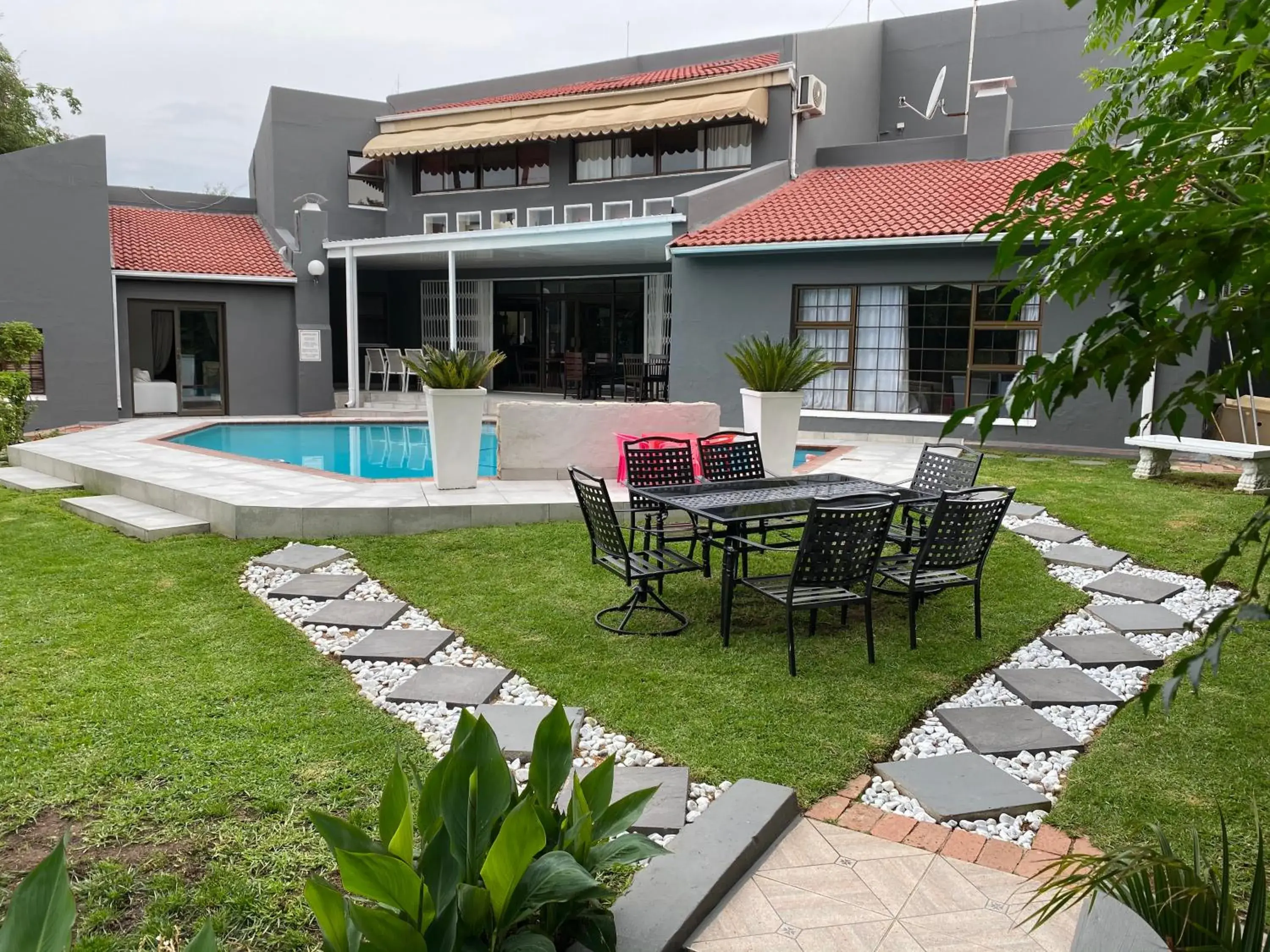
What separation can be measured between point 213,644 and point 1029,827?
Result: 4.10 metres

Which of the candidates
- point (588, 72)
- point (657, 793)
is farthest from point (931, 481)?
point (588, 72)

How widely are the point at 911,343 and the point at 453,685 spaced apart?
11306 mm

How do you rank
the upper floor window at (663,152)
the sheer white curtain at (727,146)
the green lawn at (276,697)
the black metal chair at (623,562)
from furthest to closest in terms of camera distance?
the upper floor window at (663,152) → the sheer white curtain at (727,146) → the black metal chair at (623,562) → the green lawn at (276,697)

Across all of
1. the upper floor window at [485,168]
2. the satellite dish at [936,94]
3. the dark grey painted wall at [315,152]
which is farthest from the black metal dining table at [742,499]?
the dark grey painted wall at [315,152]

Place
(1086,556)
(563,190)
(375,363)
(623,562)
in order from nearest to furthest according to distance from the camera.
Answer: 1. (623,562)
2. (1086,556)
3. (563,190)
4. (375,363)

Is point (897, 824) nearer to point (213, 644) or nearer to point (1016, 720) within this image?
point (1016, 720)

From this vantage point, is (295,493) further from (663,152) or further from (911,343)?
(663,152)

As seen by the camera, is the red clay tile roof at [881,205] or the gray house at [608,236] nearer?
the red clay tile roof at [881,205]

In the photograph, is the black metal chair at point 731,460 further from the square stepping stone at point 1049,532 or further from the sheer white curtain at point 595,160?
the sheer white curtain at point 595,160

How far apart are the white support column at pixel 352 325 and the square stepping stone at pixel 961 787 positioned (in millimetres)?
16230

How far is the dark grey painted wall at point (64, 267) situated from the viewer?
15.6m

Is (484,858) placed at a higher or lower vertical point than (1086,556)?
higher

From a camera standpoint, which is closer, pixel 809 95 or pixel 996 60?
pixel 809 95

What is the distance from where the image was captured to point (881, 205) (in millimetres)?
14797
